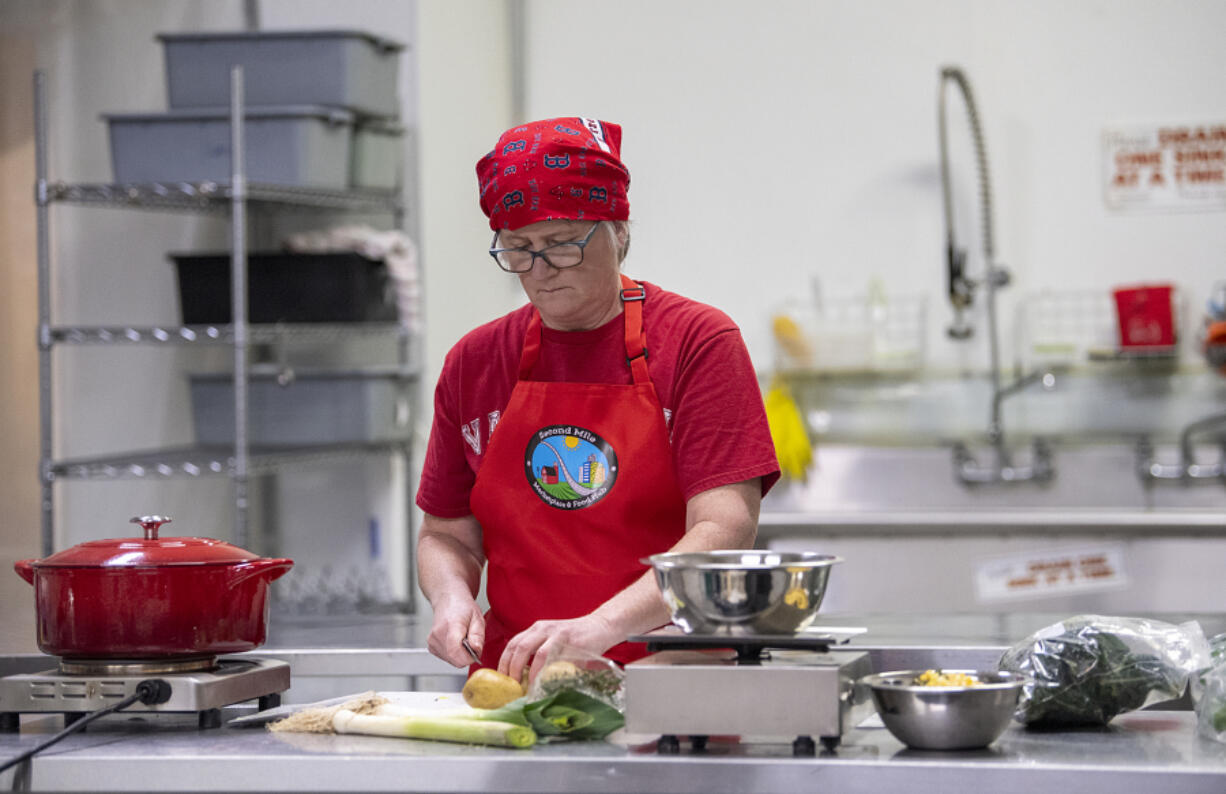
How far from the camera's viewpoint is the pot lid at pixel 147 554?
1567 mm

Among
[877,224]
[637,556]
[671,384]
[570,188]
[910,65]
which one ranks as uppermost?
[910,65]

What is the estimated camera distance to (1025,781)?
1257 millimetres

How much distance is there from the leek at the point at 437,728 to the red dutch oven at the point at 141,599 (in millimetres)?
198

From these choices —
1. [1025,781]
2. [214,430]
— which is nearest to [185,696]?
[1025,781]

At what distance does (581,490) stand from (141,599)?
535 mm

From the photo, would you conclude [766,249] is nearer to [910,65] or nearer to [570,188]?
[910,65]

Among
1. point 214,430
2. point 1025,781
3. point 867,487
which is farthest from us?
point 867,487

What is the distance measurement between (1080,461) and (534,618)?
109 inches

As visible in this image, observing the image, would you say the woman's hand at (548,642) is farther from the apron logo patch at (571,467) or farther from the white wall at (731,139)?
the white wall at (731,139)

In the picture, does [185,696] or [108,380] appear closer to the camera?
[185,696]

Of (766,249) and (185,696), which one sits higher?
(766,249)

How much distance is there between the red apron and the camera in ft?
5.77

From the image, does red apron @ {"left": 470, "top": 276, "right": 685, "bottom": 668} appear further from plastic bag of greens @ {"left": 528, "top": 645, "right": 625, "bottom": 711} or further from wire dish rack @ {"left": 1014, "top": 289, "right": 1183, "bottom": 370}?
wire dish rack @ {"left": 1014, "top": 289, "right": 1183, "bottom": 370}

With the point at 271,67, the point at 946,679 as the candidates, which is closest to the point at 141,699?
the point at 946,679
